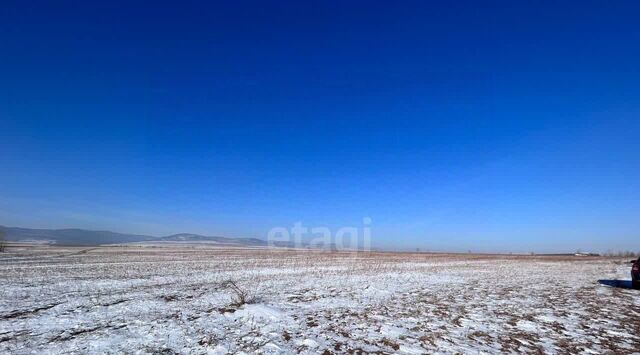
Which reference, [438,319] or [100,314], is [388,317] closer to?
[438,319]

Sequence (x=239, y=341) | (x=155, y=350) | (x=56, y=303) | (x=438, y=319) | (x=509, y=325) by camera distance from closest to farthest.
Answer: (x=155, y=350) → (x=239, y=341) → (x=509, y=325) → (x=438, y=319) → (x=56, y=303)

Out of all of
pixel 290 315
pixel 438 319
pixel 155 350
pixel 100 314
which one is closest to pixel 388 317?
pixel 438 319

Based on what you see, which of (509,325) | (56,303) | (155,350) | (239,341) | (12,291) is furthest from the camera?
(12,291)

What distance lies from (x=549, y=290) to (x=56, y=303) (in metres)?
21.7

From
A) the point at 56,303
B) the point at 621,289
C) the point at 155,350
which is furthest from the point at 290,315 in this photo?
the point at 621,289

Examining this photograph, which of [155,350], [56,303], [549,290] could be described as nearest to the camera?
[155,350]

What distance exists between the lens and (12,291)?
13.9 meters

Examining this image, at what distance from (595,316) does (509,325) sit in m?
3.64

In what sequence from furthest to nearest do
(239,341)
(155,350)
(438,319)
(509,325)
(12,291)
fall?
(12,291) < (438,319) < (509,325) < (239,341) < (155,350)

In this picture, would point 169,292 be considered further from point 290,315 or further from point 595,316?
point 595,316

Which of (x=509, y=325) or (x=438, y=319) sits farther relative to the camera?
(x=438, y=319)

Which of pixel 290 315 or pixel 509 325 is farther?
pixel 290 315

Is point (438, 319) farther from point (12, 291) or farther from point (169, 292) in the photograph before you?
point (12, 291)

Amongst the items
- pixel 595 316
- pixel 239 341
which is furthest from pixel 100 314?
pixel 595 316
